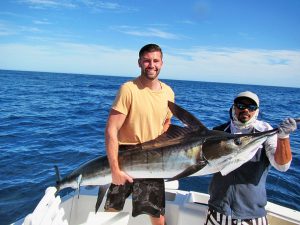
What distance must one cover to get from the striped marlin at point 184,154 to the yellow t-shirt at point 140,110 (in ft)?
0.39

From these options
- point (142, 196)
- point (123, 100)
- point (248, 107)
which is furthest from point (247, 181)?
point (123, 100)

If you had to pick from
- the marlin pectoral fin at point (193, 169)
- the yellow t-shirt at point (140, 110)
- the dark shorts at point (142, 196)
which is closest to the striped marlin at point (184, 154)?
the marlin pectoral fin at point (193, 169)

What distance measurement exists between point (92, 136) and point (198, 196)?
6640mm

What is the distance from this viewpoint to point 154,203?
288 centimetres

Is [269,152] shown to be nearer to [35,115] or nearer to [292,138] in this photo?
[292,138]

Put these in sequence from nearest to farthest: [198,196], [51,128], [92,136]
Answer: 1. [198,196]
2. [92,136]
3. [51,128]

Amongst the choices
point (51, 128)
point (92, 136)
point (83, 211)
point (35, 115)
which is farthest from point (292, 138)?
point (35, 115)

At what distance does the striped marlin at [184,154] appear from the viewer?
7.14ft

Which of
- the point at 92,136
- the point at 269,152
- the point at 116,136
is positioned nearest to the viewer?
the point at 269,152

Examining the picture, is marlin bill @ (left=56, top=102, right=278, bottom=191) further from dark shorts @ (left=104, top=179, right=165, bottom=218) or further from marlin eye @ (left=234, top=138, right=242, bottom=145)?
dark shorts @ (left=104, top=179, right=165, bottom=218)

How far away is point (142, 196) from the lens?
112 inches

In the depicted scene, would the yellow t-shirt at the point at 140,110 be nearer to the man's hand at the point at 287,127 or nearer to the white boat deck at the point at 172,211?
the white boat deck at the point at 172,211

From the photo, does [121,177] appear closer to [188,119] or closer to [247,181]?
[188,119]

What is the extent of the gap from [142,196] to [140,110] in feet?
2.53
